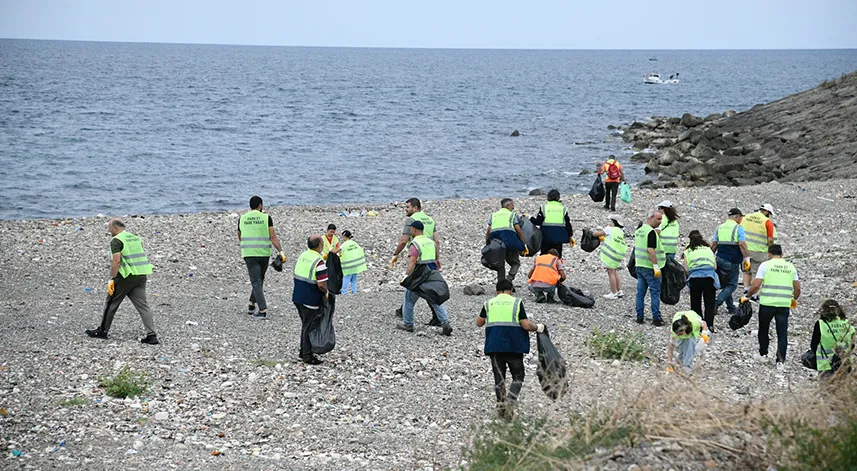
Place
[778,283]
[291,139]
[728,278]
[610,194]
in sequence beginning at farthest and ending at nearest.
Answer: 1. [291,139]
2. [610,194]
3. [728,278]
4. [778,283]

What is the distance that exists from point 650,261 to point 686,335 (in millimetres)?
3389

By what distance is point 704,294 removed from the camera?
43.4ft

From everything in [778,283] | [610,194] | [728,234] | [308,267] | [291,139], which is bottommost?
Result: [610,194]

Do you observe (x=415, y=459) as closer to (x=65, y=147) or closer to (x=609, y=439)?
(x=609, y=439)

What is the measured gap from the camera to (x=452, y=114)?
243 ft

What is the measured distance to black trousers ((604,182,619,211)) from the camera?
77.3 ft

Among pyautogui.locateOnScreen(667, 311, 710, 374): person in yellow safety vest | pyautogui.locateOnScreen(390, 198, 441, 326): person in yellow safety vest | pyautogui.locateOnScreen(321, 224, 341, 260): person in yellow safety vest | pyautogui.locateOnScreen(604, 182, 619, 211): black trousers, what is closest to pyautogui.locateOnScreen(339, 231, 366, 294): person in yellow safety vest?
pyautogui.locateOnScreen(321, 224, 341, 260): person in yellow safety vest

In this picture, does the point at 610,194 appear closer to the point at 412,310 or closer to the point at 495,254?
the point at 495,254

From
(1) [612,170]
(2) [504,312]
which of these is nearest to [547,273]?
(2) [504,312]

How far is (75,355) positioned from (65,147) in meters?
41.3

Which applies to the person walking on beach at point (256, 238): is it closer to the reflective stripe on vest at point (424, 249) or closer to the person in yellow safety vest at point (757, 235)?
the reflective stripe on vest at point (424, 249)

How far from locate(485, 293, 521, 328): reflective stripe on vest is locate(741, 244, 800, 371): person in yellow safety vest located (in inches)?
155

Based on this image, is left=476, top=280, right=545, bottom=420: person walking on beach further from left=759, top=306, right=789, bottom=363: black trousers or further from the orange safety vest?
the orange safety vest

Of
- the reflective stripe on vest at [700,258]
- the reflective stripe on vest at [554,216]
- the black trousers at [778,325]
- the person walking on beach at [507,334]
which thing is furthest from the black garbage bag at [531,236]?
the person walking on beach at [507,334]
